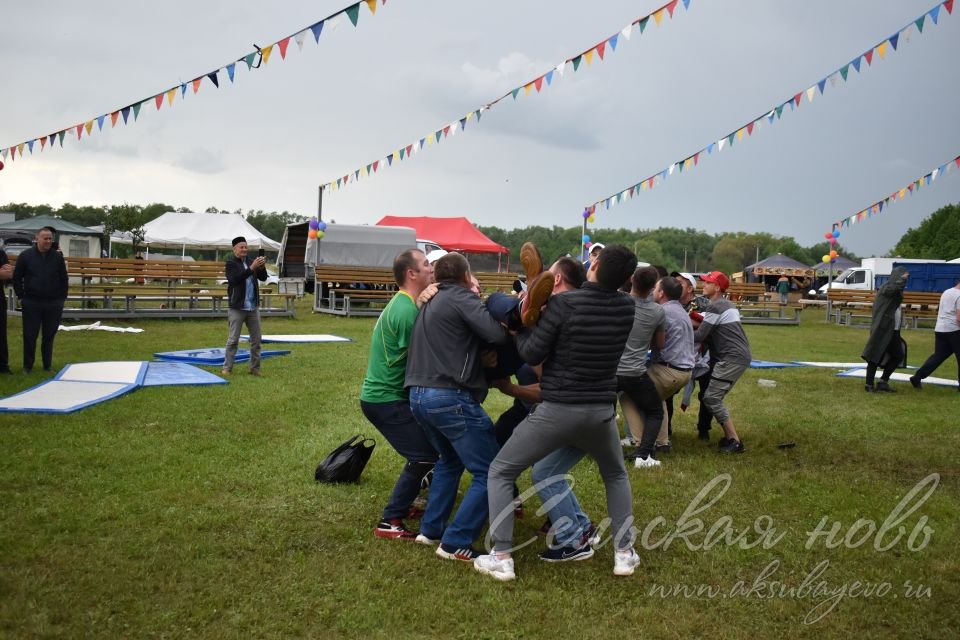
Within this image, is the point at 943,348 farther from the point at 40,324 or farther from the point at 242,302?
the point at 40,324

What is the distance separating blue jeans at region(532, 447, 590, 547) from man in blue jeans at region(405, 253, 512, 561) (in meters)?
0.35

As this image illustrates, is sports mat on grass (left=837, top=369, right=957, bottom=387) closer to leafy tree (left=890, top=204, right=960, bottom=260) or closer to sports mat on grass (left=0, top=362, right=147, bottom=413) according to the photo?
sports mat on grass (left=0, top=362, right=147, bottom=413)

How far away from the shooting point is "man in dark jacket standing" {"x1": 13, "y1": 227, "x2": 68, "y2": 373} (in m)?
9.99

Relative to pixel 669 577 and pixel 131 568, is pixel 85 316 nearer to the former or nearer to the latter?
pixel 131 568

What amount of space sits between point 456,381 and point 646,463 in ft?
9.32

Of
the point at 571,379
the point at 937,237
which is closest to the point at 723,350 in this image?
the point at 571,379

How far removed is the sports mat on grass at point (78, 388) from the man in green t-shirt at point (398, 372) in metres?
4.21

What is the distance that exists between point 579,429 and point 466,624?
1.07 m

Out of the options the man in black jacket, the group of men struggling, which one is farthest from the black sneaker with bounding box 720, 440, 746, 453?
the man in black jacket

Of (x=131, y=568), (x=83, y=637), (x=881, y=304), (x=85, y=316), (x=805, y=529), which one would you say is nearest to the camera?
(x=83, y=637)

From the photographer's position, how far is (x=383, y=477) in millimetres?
5848

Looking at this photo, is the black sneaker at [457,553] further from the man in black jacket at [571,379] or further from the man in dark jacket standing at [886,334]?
the man in dark jacket standing at [886,334]

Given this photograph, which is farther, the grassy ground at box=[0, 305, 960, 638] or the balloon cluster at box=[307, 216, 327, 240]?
the balloon cluster at box=[307, 216, 327, 240]

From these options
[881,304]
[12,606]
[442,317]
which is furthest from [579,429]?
[881,304]
